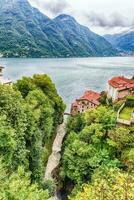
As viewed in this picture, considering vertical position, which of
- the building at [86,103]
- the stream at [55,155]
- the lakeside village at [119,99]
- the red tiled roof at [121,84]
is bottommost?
the stream at [55,155]

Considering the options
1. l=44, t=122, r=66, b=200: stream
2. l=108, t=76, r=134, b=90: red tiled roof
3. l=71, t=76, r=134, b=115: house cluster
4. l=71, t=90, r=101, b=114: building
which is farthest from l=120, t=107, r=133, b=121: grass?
l=71, t=90, r=101, b=114: building

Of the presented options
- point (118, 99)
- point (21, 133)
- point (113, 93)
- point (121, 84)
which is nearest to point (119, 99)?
point (118, 99)

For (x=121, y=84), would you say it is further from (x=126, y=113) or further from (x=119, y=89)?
(x=126, y=113)

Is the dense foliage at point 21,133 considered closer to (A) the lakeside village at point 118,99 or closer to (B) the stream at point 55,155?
(B) the stream at point 55,155

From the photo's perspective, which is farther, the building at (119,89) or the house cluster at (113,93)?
the house cluster at (113,93)

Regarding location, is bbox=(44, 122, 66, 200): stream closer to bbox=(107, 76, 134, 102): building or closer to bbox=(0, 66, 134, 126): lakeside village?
bbox=(0, 66, 134, 126): lakeside village

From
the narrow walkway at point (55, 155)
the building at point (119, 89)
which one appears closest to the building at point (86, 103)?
the building at point (119, 89)

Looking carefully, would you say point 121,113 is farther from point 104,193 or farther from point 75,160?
point 104,193
